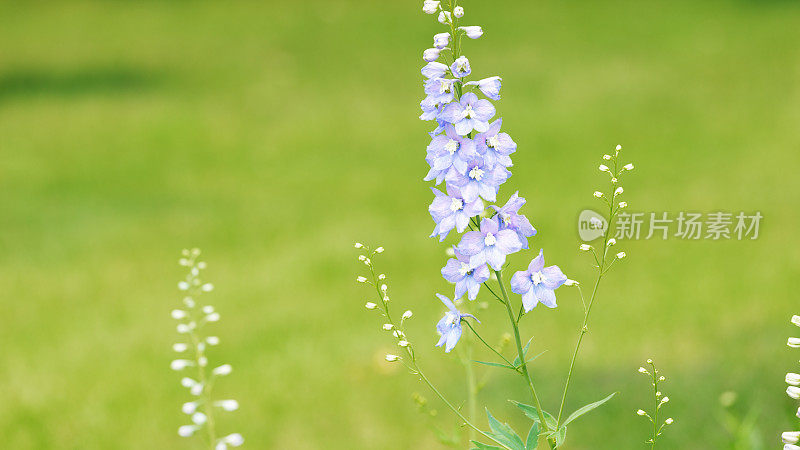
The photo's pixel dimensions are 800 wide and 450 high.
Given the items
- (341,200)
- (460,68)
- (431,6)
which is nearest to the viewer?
(460,68)

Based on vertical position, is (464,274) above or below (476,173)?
below

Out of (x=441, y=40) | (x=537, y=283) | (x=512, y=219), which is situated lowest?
(x=537, y=283)

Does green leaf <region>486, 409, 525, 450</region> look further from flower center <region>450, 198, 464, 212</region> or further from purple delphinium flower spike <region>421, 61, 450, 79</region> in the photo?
purple delphinium flower spike <region>421, 61, 450, 79</region>

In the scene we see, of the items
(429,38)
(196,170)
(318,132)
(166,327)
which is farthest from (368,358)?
(429,38)

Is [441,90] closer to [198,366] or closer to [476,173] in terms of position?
[476,173]

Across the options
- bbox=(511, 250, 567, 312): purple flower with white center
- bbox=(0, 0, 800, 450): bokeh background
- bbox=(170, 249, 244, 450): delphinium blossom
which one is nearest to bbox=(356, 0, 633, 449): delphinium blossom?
bbox=(511, 250, 567, 312): purple flower with white center

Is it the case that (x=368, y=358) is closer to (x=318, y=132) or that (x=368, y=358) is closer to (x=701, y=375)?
(x=701, y=375)

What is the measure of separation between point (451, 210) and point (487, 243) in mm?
125

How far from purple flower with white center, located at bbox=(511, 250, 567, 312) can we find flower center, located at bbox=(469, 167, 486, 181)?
0.75 ft

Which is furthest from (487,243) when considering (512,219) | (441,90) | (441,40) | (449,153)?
(441,40)

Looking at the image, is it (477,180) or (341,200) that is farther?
(341,200)

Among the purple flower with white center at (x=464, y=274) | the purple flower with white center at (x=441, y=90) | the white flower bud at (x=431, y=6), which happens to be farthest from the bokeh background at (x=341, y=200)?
the white flower bud at (x=431, y=6)

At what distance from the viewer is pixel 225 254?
23.1 ft

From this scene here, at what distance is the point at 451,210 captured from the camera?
1.99 meters
